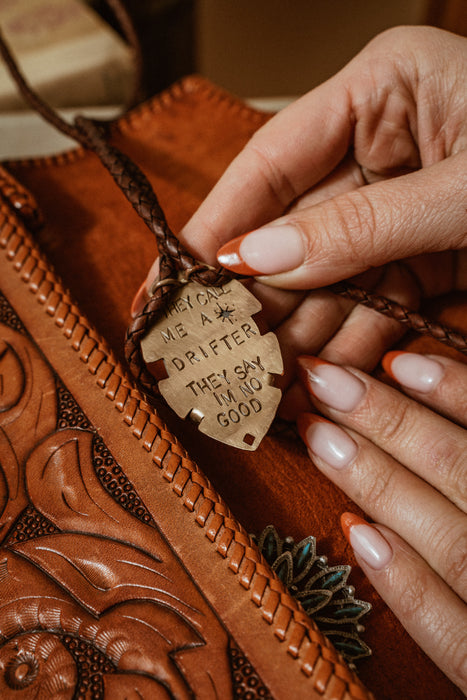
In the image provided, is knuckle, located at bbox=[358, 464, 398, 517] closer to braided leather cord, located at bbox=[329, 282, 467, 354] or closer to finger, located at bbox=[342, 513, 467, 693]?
finger, located at bbox=[342, 513, 467, 693]

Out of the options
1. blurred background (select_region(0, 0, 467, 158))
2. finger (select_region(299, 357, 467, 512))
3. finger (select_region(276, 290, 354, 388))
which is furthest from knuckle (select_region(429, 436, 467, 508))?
blurred background (select_region(0, 0, 467, 158))

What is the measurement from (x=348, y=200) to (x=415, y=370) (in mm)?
286

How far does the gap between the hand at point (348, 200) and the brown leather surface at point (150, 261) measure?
130 mm

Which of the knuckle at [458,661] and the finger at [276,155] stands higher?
the finger at [276,155]

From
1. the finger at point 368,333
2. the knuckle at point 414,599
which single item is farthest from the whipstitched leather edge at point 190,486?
the finger at point 368,333

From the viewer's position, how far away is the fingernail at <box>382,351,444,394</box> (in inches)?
31.3

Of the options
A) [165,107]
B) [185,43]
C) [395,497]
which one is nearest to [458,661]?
[395,497]

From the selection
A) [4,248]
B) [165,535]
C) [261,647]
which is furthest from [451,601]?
[4,248]

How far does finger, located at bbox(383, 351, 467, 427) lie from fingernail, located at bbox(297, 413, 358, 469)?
14cm

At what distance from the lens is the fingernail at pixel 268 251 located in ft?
2.31

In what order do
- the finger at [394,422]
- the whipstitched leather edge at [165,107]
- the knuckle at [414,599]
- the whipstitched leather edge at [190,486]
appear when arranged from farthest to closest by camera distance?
the whipstitched leather edge at [165,107] → the finger at [394,422] → the knuckle at [414,599] → the whipstitched leather edge at [190,486]

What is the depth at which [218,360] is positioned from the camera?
0.69 meters

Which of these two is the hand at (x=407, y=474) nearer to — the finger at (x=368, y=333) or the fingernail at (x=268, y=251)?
the finger at (x=368, y=333)

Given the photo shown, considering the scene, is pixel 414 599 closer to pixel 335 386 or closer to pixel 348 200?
pixel 335 386
